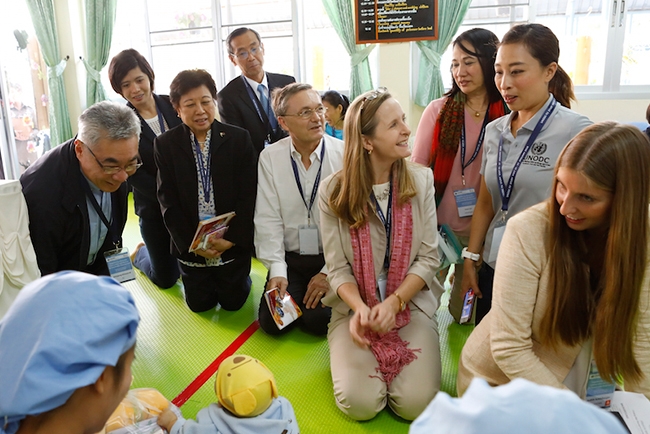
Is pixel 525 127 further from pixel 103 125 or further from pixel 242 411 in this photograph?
pixel 103 125

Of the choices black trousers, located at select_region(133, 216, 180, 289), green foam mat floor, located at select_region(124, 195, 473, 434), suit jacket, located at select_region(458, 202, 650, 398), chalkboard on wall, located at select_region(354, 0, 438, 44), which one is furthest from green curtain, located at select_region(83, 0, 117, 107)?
suit jacket, located at select_region(458, 202, 650, 398)

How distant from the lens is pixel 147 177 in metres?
3.26

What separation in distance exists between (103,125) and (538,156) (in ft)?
5.98

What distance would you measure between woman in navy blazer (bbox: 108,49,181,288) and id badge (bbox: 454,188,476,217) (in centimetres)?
195

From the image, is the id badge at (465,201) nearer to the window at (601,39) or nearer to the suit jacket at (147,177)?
the suit jacket at (147,177)

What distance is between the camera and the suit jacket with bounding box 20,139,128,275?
2.10 meters

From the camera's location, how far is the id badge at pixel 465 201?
2.58 metres

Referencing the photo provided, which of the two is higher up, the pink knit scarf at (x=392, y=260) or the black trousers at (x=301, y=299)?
the pink knit scarf at (x=392, y=260)

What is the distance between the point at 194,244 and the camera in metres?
2.71

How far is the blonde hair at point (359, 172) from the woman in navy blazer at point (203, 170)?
33.5 inches

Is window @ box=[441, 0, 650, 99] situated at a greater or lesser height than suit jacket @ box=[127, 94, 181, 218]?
greater

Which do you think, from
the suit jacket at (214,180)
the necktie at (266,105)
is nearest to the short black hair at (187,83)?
the suit jacket at (214,180)

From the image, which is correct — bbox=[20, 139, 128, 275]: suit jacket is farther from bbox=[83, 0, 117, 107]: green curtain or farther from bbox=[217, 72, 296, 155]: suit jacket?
bbox=[83, 0, 117, 107]: green curtain

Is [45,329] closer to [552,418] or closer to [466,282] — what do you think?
[552,418]
